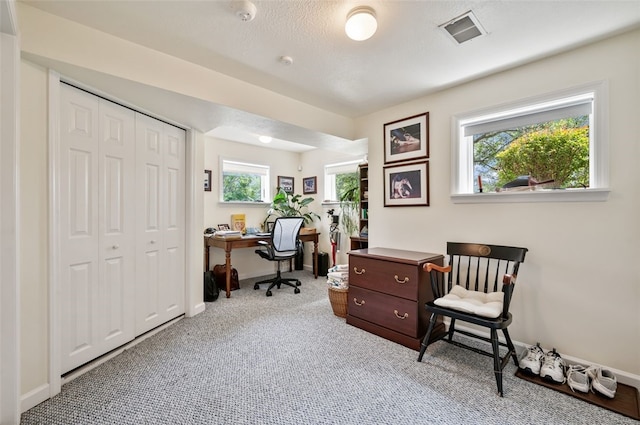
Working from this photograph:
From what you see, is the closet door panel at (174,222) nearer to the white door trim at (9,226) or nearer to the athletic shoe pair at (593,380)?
the white door trim at (9,226)

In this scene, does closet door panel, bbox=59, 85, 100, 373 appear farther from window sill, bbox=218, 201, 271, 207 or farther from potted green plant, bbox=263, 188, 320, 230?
potted green plant, bbox=263, 188, 320, 230

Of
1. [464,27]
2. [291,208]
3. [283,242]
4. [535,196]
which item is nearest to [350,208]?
[291,208]

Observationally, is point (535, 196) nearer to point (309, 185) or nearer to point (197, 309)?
point (197, 309)

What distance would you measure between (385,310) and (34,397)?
246cm

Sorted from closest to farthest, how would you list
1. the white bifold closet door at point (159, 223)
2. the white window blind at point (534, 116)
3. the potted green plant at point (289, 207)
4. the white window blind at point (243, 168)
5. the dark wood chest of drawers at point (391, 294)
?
the white window blind at point (534, 116), the dark wood chest of drawers at point (391, 294), the white bifold closet door at point (159, 223), the white window blind at point (243, 168), the potted green plant at point (289, 207)

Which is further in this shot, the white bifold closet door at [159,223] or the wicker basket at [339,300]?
the wicker basket at [339,300]

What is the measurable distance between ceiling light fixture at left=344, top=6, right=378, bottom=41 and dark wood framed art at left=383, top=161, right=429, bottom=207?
62.3 inches

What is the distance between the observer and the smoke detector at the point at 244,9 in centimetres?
155

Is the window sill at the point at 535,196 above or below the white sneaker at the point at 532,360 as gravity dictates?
above

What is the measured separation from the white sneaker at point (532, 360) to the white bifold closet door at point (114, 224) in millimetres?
3078

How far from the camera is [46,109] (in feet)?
5.70

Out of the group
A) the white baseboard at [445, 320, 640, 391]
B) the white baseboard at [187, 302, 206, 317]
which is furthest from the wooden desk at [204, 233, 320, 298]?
the white baseboard at [445, 320, 640, 391]

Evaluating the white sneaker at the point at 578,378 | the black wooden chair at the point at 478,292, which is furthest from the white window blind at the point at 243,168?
the white sneaker at the point at 578,378

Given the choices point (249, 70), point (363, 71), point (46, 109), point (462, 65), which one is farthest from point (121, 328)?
point (462, 65)
